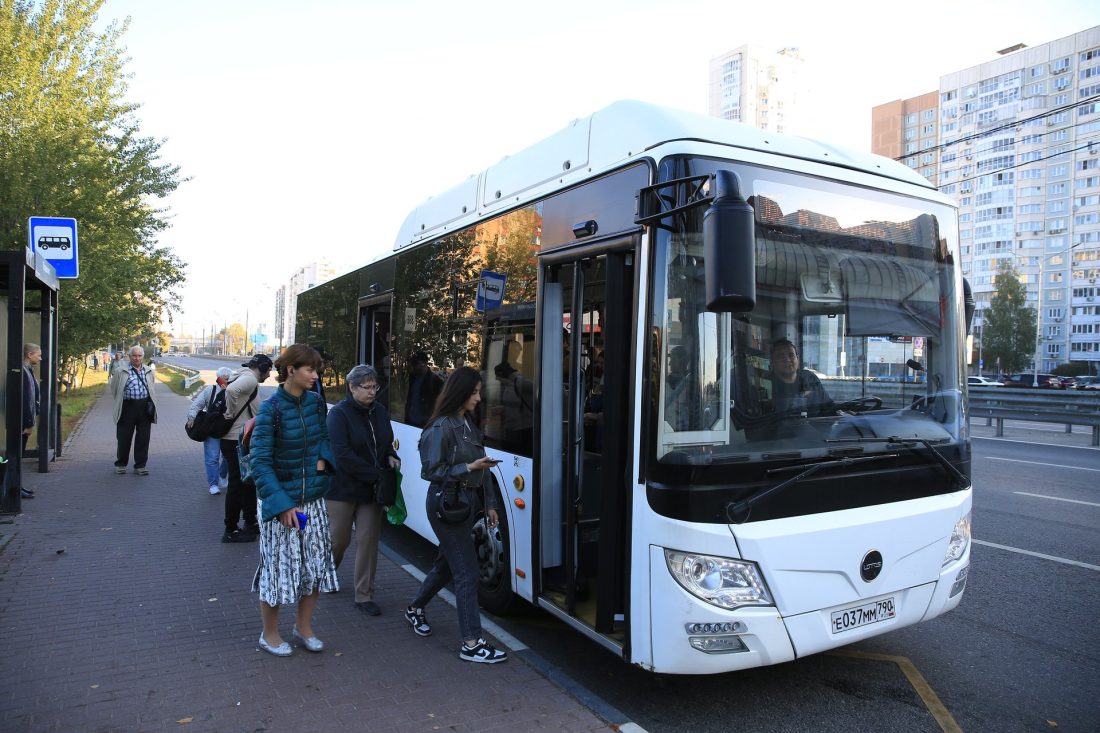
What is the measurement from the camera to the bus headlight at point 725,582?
346cm

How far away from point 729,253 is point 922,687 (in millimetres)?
2922

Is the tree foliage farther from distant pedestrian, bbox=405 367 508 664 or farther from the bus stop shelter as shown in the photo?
distant pedestrian, bbox=405 367 508 664

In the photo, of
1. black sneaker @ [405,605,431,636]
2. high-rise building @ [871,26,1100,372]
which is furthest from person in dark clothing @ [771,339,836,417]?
high-rise building @ [871,26,1100,372]

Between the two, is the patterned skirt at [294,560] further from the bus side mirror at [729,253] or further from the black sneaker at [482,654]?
the bus side mirror at [729,253]

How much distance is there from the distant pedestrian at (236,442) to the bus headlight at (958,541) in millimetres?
5955

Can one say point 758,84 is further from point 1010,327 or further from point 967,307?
point 967,307

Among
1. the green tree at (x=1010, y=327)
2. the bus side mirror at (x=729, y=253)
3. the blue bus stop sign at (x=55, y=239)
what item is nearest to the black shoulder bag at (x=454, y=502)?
the bus side mirror at (x=729, y=253)

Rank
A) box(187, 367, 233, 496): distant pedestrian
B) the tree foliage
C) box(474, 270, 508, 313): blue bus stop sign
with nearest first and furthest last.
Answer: box(474, 270, 508, 313): blue bus stop sign < box(187, 367, 233, 496): distant pedestrian < the tree foliage

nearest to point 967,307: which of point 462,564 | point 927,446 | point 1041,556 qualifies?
point 927,446

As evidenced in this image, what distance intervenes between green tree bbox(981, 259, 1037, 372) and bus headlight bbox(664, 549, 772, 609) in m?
82.2

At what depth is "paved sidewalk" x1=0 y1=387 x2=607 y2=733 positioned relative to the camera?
12.4ft

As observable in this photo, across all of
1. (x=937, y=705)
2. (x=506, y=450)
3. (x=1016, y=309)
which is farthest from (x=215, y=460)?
(x=1016, y=309)

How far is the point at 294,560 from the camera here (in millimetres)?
4516

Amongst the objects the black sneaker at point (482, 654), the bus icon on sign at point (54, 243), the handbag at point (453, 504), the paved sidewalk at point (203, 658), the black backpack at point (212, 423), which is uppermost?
the bus icon on sign at point (54, 243)
